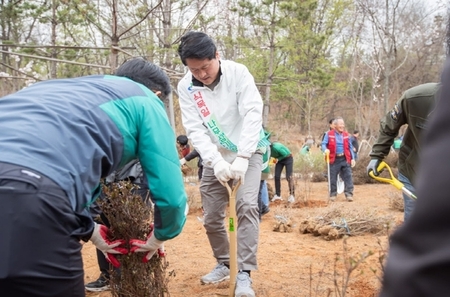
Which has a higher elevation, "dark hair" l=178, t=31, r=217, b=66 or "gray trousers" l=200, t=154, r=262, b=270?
"dark hair" l=178, t=31, r=217, b=66

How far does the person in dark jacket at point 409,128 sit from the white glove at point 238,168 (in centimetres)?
109

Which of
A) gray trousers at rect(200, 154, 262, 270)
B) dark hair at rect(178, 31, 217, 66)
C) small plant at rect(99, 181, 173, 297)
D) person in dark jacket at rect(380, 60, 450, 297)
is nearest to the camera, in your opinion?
person in dark jacket at rect(380, 60, 450, 297)

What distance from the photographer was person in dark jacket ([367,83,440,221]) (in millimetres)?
3449

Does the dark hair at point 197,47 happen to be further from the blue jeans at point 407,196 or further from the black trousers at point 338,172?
the black trousers at point 338,172

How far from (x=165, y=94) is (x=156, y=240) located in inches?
27.4

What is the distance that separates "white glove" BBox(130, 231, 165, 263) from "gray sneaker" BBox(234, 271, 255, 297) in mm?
814

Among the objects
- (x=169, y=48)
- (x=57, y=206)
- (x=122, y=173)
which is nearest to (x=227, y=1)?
(x=169, y=48)

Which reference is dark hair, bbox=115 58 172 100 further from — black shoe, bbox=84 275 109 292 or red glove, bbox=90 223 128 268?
black shoe, bbox=84 275 109 292

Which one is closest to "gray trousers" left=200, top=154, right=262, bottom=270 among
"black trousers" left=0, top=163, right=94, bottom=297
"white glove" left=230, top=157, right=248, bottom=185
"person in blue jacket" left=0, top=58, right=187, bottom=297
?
"white glove" left=230, top=157, right=248, bottom=185

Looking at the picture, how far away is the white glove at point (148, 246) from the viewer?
8.05ft

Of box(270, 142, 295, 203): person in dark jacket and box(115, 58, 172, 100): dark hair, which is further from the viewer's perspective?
box(270, 142, 295, 203): person in dark jacket

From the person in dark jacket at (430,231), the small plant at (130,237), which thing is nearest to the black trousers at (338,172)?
the small plant at (130,237)

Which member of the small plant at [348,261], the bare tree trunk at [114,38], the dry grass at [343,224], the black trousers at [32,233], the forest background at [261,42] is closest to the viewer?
the black trousers at [32,233]

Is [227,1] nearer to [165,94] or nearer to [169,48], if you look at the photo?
[169,48]
